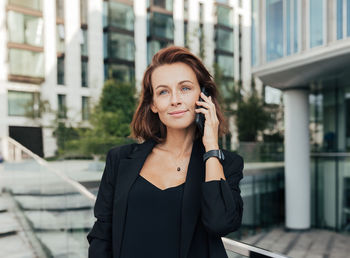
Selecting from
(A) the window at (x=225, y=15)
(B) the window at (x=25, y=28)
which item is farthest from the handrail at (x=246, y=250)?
(A) the window at (x=225, y=15)

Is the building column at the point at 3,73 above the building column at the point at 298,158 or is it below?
above

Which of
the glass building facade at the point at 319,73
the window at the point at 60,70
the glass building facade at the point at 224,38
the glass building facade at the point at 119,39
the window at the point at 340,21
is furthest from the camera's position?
the glass building facade at the point at 224,38

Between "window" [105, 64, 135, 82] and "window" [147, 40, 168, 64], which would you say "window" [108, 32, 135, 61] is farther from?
"window" [147, 40, 168, 64]

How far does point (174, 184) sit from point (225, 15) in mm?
39102

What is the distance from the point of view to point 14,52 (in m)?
27.5

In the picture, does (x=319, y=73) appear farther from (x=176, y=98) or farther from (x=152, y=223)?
(x=152, y=223)

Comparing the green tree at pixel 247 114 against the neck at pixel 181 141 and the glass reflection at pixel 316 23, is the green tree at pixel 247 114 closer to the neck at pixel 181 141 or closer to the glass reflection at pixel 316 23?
the glass reflection at pixel 316 23

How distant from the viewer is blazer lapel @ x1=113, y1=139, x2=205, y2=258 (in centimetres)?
151

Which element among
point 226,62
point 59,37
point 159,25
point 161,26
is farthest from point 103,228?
point 226,62

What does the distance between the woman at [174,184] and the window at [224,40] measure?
3791 cm

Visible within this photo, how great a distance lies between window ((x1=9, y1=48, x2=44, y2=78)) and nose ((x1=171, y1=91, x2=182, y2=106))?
2897 cm

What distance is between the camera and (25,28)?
92.8ft

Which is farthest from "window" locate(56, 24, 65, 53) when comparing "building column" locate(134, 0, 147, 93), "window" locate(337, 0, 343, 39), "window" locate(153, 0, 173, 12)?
"window" locate(337, 0, 343, 39)

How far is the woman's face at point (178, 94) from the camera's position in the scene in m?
1.63
